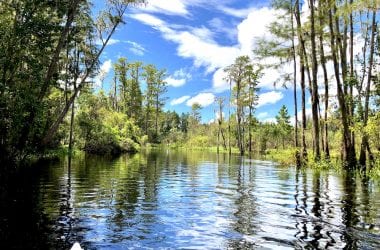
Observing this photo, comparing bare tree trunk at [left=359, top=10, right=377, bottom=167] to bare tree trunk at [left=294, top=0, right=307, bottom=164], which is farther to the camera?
bare tree trunk at [left=294, top=0, right=307, bottom=164]

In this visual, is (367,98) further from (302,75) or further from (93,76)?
(93,76)

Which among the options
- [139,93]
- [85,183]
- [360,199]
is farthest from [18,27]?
[139,93]

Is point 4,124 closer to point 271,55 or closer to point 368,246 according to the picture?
point 368,246

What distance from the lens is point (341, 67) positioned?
87.4 ft

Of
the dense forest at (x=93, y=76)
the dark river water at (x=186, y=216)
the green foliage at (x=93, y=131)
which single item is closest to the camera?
the dark river water at (x=186, y=216)

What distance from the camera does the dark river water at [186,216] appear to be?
26.1ft

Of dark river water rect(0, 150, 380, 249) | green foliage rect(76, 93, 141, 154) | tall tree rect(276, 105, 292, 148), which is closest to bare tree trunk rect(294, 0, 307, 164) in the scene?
dark river water rect(0, 150, 380, 249)

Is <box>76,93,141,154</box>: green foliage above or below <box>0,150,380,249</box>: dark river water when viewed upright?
above

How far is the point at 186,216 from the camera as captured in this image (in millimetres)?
10688

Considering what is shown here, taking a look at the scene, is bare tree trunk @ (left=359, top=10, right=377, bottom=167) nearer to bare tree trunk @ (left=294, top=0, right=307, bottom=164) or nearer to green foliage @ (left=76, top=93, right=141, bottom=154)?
bare tree trunk @ (left=294, top=0, right=307, bottom=164)

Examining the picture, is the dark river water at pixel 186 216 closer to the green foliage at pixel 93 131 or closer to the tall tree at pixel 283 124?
the green foliage at pixel 93 131

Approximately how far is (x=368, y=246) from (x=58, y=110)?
32490 millimetres

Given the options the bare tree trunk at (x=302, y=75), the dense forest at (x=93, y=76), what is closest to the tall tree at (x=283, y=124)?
the dense forest at (x=93, y=76)

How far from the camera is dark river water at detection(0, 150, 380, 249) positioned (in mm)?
7965
